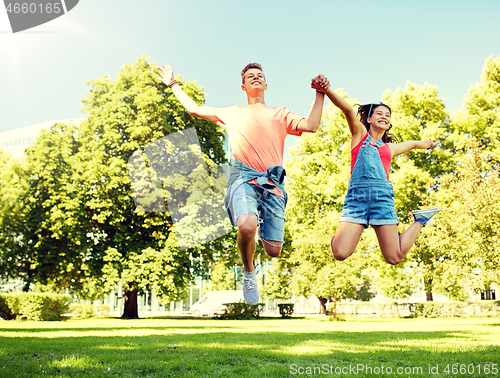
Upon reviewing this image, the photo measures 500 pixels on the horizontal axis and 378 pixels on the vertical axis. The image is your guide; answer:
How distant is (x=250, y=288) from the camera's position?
4789mm

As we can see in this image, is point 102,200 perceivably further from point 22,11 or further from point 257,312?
point 22,11

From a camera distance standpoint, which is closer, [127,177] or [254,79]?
[254,79]

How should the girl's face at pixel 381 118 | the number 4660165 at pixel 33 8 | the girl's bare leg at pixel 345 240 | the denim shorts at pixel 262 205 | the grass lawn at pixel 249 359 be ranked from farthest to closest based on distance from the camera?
the grass lawn at pixel 249 359 < the number 4660165 at pixel 33 8 < the girl's face at pixel 381 118 < the girl's bare leg at pixel 345 240 < the denim shorts at pixel 262 205

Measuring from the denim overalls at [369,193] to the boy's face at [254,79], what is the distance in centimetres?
140

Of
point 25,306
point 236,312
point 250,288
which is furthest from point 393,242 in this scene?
point 236,312

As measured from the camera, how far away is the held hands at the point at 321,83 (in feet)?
14.8

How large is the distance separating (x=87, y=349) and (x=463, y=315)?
3029cm

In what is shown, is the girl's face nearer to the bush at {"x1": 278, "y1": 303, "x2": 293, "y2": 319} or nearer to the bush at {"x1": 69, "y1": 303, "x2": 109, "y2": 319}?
the bush at {"x1": 69, "y1": 303, "x2": 109, "y2": 319}

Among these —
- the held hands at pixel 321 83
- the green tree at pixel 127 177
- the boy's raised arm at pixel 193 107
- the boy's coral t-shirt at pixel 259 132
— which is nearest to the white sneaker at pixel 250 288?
the boy's coral t-shirt at pixel 259 132

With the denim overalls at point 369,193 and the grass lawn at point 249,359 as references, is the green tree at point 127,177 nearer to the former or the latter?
the grass lawn at point 249,359

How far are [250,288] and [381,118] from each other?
2.59 metres

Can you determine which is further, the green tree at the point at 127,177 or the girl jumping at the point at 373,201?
the green tree at the point at 127,177

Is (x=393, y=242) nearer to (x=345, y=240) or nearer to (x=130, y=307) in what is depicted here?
(x=345, y=240)

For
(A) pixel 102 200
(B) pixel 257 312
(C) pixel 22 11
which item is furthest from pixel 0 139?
(C) pixel 22 11
